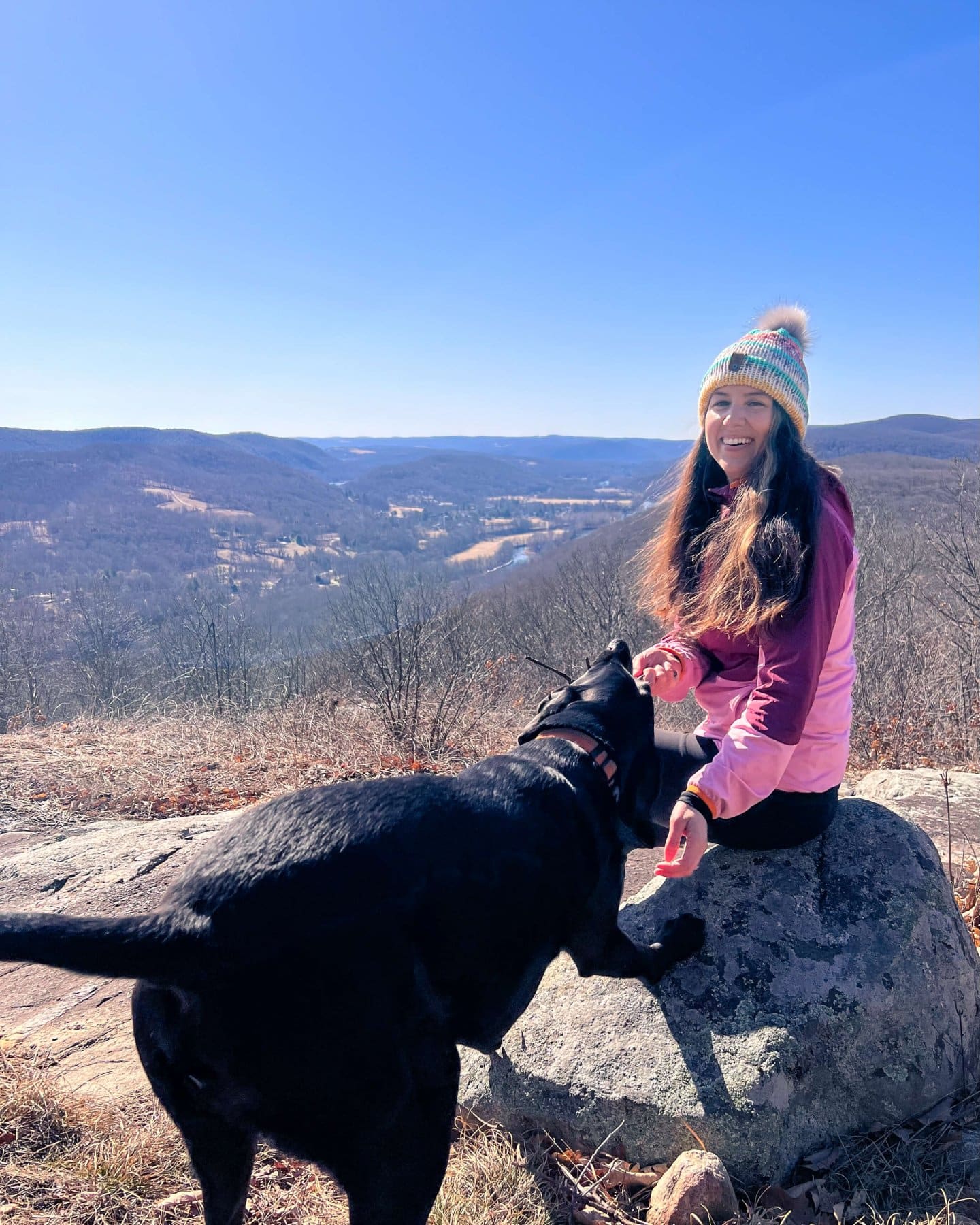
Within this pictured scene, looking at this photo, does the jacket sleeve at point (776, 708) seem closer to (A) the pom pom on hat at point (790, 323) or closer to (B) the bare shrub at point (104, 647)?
(A) the pom pom on hat at point (790, 323)

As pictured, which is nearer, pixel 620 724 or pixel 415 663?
pixel 620 724

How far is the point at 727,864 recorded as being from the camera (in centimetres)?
259

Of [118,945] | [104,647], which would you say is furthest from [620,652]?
[104,647]

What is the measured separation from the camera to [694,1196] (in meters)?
1.85

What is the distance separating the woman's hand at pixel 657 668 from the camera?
107 inches

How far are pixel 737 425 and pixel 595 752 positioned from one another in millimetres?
1342

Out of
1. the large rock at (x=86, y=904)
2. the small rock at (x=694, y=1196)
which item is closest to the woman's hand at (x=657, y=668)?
the small rock at (x=694, y=1196)

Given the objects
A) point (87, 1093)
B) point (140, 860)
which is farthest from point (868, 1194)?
point (140, 860)

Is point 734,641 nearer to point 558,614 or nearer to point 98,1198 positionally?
point 98,1198

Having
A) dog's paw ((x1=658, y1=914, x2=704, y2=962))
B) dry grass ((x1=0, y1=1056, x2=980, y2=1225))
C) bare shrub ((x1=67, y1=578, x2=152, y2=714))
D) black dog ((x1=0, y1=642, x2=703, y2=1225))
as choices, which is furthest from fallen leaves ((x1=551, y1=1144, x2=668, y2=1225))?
bare shrub ((x1=67, y1=578, x2=152, y2=714))

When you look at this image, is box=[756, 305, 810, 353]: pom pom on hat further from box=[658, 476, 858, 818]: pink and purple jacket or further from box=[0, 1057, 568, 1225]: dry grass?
box=[0, 1057, 568, 1225]: dry grass

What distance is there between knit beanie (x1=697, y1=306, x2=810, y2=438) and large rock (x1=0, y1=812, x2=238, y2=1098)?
235 cm

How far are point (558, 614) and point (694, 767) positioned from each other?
83.3 feet

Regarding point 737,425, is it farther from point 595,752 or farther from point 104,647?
point 104,647
